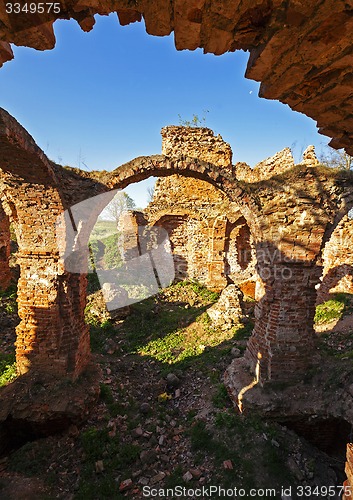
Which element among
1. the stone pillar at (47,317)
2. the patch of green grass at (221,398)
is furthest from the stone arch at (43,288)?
the patch of green grass at (221,398)

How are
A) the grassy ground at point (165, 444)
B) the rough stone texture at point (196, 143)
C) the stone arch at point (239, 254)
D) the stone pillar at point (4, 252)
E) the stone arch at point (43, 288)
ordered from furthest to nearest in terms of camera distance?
the rough stone texture at point (196, 143), the stone arch at point (239, 254), the stone pillar at point (4, 252), the stone arch at point (43, 288), the grassy ground at point (165, 444)

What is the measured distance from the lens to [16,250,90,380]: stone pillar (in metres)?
4.98

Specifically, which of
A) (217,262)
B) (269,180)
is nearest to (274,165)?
(217,262)

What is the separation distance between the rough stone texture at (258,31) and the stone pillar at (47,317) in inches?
154

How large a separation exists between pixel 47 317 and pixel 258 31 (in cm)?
521

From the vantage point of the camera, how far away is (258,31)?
1.51 meters

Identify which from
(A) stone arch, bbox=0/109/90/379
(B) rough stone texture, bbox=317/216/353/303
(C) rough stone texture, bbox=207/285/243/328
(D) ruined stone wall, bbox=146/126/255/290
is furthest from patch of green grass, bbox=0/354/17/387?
(B) rough stone texture, bbox=317/216/353/303

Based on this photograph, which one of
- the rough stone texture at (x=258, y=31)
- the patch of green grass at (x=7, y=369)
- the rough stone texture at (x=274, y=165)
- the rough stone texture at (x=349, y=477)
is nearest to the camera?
the rough stone texture at (x=258, y=31)

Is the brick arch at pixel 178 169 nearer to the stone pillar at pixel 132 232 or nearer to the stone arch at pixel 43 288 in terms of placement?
the stone arch at pixel 43 288

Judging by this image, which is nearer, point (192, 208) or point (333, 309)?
point (333, 309)

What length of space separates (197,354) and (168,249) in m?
8.73

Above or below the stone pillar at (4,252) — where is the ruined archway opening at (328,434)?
below

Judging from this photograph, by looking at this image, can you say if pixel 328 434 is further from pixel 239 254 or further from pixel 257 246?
pixel 239 254

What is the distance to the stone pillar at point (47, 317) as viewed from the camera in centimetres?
498
